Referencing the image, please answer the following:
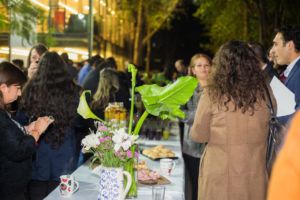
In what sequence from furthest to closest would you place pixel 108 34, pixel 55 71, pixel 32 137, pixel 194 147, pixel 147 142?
1. pixel 108 34
2. pixel 147 142
3. pixel 194 147
4. pixel 55 71
5. pixel 32 137

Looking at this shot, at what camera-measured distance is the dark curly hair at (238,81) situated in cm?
292

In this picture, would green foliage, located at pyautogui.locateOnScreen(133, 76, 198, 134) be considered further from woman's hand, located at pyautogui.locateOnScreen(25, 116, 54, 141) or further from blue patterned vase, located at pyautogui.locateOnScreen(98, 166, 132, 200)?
woman's hand, located at pyautogui.locateOnScreen(25, 116, 54, 141)

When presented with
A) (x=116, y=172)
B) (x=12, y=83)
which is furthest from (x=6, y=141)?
(x=116, y=172)

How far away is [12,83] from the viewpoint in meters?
2.70

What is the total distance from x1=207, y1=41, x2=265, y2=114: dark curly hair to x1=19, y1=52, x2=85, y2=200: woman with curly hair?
A: 1.10 m

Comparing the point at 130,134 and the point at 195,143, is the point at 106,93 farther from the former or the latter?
the point at 130,134

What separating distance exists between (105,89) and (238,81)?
2.23 m

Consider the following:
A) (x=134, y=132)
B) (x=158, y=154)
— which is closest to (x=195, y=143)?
(x=158, y=154)

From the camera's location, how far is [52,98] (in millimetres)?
3363

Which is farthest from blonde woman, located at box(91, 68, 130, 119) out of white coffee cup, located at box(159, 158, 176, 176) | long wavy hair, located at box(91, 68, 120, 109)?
white coffee cup, located at box(159, 158, 176, 176)

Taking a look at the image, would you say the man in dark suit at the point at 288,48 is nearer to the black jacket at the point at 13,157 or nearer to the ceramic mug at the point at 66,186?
the ceramic mug at the point at 66,186

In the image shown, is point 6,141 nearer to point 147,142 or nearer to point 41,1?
point 147,142

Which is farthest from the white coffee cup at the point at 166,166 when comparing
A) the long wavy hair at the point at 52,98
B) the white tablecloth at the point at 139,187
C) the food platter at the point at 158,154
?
the long wavy hair at the point at 52,98

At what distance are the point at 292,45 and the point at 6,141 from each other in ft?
8.02
